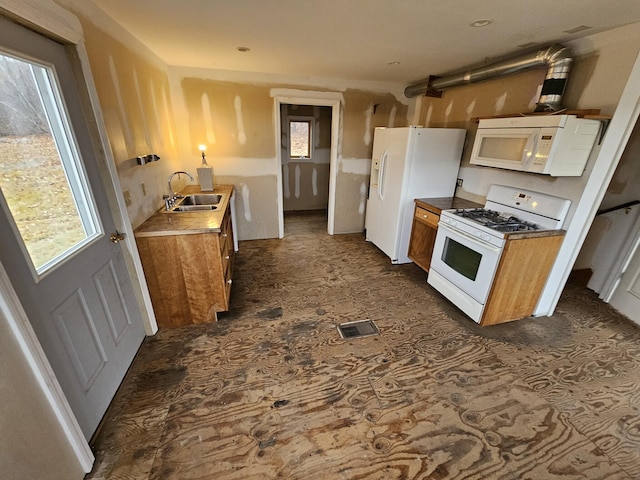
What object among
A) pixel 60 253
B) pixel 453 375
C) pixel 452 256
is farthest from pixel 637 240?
pixel 60 253

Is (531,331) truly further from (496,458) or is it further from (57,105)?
(57,105)

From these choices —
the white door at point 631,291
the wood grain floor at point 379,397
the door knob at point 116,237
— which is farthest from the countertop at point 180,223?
the white door at point 631,291

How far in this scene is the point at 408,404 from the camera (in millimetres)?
1697

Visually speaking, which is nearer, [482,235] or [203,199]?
[482,235]

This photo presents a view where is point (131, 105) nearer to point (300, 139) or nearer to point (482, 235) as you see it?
point (482, 235)

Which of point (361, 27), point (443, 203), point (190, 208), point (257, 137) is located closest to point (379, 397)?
point (443, 203)

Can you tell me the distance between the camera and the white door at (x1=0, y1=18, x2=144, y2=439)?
1.12m

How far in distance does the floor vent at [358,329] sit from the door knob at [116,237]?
185 centimetres

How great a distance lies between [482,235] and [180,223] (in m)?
2.59

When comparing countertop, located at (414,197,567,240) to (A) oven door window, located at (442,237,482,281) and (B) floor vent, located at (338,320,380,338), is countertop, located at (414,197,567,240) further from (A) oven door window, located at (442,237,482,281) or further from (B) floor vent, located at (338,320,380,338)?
(B) floor vent, located at (338,320,380,338)

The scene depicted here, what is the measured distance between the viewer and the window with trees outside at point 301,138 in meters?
5.45

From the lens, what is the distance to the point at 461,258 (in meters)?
2.50

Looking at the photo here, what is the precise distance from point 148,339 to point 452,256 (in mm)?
2885

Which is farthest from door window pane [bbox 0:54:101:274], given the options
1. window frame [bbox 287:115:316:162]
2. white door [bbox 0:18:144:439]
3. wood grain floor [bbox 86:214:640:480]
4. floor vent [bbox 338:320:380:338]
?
window frame [bbox 287:115:316:162]
